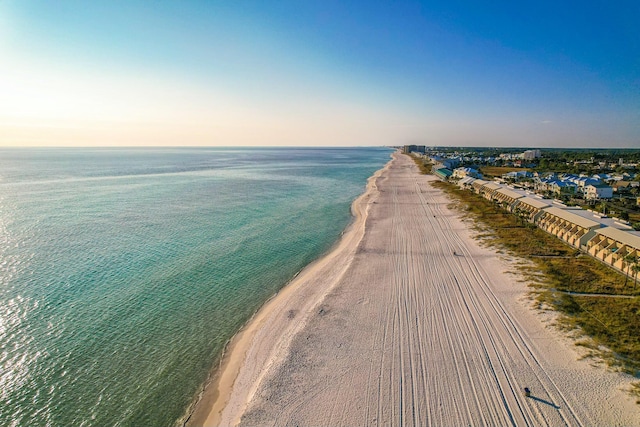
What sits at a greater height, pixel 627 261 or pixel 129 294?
pixel 627 261

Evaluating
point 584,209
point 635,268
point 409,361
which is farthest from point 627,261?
point 409,361

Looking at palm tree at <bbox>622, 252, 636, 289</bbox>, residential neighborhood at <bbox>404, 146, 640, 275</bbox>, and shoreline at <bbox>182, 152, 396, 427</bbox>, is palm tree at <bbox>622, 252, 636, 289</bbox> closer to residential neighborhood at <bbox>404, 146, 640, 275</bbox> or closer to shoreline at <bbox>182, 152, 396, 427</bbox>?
residential neighborhood at <bbox>404, 146, 640, 275</bbox>

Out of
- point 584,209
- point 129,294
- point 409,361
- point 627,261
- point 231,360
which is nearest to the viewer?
point 409,361

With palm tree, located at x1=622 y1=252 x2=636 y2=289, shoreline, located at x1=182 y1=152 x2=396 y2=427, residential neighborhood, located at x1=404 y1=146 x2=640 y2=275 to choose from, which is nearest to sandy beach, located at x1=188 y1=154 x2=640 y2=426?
shoreline, located at x1=182 y1=152 x2=396 y2=427

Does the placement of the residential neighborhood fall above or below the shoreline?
above

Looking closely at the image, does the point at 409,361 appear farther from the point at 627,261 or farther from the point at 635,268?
the point at 627,261

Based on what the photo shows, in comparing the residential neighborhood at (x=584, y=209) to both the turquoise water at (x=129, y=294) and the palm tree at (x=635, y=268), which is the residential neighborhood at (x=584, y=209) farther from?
the turquoise water at (x=129, y=294)
